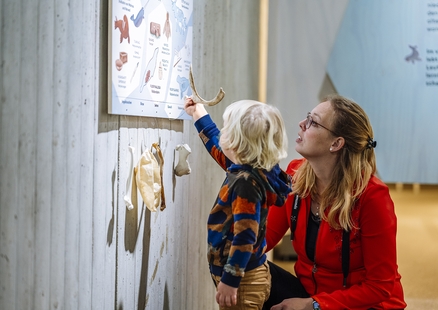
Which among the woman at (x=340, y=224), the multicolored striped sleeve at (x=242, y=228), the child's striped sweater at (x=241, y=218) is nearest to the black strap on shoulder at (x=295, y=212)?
the woman at (x=340, y=224)

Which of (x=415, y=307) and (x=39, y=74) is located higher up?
(x=39, y=74)

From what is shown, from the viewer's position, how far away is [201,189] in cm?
252

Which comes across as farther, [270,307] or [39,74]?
[270,307]

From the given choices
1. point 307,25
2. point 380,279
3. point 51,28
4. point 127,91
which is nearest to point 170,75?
point 127,91

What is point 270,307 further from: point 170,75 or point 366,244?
point 170,75

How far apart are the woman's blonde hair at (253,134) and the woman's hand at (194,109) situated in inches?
11.6

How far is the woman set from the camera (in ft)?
6.32

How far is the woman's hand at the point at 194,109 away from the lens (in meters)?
1.94

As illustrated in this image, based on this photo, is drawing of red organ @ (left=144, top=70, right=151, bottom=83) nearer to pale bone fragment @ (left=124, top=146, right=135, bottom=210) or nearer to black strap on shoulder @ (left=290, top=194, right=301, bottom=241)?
pale bone fragment @ (left=124, top=146, right=135, bottom=210)

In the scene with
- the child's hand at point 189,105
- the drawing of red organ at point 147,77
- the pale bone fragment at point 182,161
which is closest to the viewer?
the drawing of red organ at point 147,77

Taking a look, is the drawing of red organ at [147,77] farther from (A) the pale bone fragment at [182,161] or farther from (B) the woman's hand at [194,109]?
(A) the pale bone fragment at [182,161]

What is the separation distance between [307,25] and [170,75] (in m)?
1.59

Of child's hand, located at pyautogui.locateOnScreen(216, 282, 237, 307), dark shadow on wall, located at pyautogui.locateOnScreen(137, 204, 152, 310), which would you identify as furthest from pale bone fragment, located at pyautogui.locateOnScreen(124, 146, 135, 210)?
child's hand, located at pyautogui.locateOnScreen(216, 282, 237, 307)

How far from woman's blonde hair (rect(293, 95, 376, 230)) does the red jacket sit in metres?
0.04
